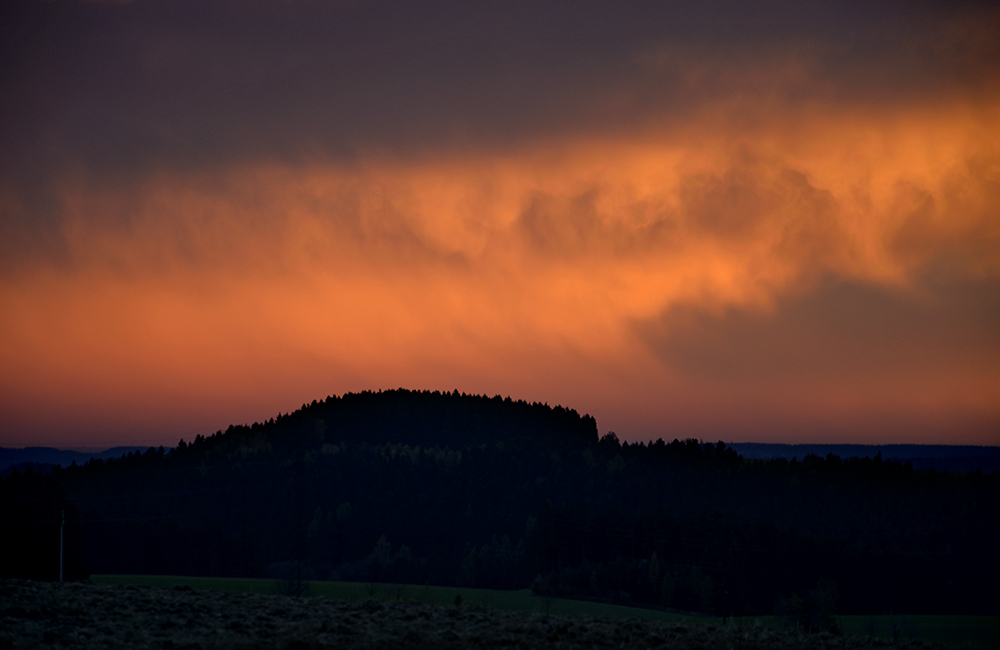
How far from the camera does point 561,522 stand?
15062 cm

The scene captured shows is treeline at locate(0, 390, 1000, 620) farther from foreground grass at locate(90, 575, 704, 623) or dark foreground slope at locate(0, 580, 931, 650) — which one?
dark foreground slope at locate(0, 580, 931, 650)

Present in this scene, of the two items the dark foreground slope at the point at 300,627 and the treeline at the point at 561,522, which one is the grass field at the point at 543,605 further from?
the dark foreground slope at the point at 300,627

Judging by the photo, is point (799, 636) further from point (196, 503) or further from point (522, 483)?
point (522, 483)

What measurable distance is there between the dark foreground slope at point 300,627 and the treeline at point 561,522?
72183 millimetres

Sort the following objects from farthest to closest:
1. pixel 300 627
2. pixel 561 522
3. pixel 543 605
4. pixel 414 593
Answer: pixel 561 522
pixel 414 593
pixel 543 605
pixel 300 627

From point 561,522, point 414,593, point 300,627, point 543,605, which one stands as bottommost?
point 543,605

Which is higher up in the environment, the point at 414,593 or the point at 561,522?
the point at 561,522

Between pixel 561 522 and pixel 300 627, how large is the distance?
11735 centimetres

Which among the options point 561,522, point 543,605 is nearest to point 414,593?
point 543,605

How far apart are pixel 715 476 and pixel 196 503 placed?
94394 mm

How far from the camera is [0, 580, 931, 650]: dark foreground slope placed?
107 ft

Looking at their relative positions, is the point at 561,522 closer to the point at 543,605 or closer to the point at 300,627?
the point at 543,605

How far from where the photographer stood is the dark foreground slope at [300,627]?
32.7 meters

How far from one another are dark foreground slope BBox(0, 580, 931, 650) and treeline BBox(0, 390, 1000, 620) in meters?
72.2
